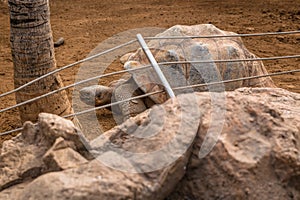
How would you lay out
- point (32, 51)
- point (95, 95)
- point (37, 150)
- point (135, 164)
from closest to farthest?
point (135, 164) → point (37, 150) → point (32, 51) → point (95, 95)

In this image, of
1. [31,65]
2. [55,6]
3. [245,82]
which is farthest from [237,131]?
[55,6]

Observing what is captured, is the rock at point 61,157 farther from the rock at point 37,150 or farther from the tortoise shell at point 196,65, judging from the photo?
the tortoise shell at point 196,65

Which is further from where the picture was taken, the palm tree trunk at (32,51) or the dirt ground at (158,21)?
the dirt ground at (158,21)

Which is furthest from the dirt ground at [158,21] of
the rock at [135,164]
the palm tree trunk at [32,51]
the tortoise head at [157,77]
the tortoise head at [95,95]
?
the rock at [135,164]

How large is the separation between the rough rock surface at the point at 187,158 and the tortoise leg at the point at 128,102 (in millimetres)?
2249

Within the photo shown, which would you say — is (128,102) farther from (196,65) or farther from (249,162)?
(249,162)

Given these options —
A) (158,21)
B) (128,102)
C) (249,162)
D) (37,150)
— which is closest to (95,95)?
(128,102)

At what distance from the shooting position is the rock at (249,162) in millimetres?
1784

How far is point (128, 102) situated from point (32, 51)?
3.50 ft

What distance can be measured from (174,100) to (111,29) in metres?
4.93

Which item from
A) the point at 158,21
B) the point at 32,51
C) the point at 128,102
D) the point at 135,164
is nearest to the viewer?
the point at 135,164

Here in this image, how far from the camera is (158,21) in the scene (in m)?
6.95

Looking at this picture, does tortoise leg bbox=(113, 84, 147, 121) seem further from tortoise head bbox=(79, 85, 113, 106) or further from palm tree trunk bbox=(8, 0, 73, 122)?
palm tree trunk bbox=(8, 0, 73, 122)

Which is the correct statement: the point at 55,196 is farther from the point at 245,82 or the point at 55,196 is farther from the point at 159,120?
the point at 245,82
